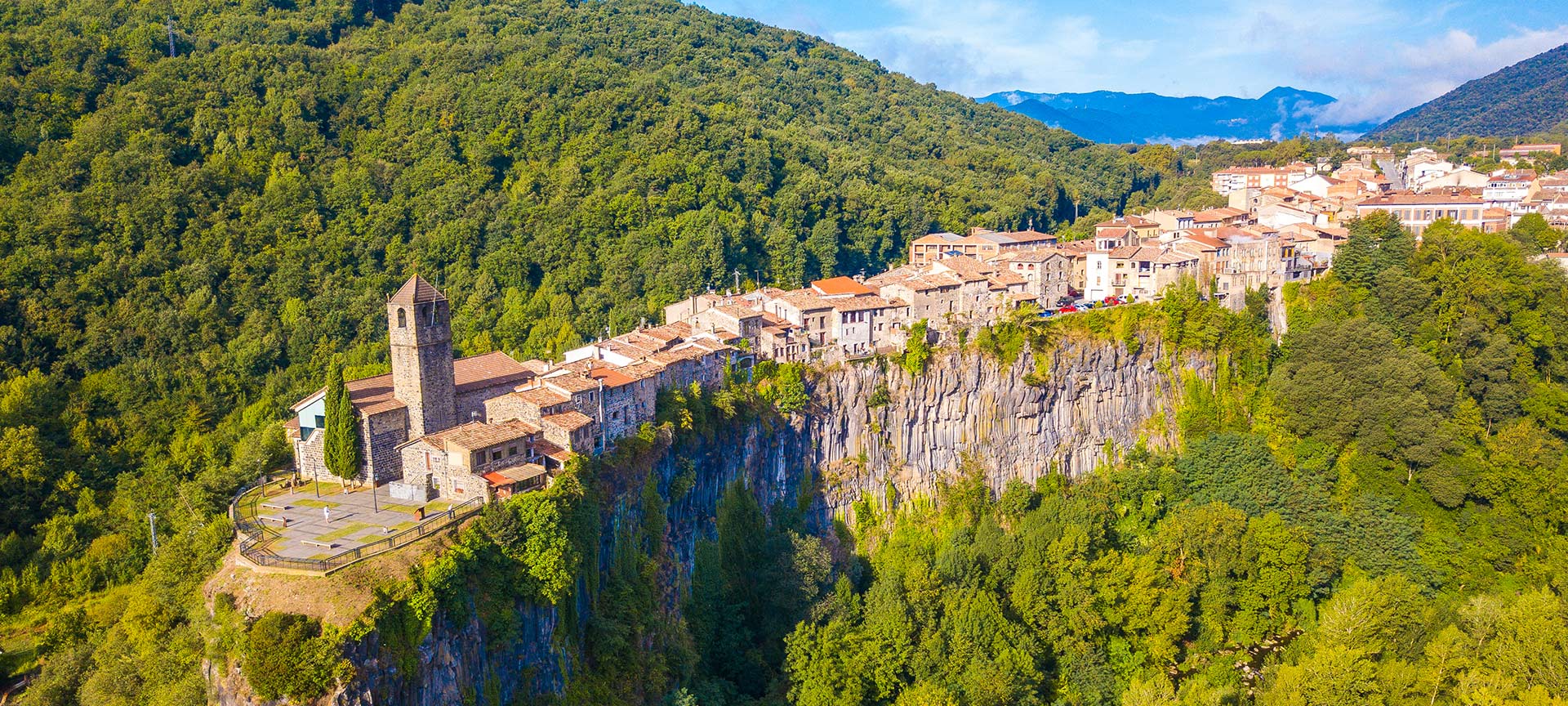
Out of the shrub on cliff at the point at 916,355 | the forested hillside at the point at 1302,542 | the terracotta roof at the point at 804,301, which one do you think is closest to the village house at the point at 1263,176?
the forested hillside at the point at 1302,542

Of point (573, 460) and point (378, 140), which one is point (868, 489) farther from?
point (378, 140)

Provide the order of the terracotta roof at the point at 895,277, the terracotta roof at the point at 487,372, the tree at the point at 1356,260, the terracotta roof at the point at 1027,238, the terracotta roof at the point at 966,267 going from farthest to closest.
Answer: the terracotta roof at the point at 1027,238, the tree at the point at 1356,260, the terracotta roof at the point at 895,277, the terracotta roof at the point at 966,267, the terracotta roof at the point at 487,372

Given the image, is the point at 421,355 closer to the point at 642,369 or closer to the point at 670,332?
the point at 642,369

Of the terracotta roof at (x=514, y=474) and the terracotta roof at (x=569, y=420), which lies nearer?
the terracotta roof at (x=514, y=474)

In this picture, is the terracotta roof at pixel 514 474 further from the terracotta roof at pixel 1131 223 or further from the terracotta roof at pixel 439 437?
the terracotta roof at pixel 1131 223

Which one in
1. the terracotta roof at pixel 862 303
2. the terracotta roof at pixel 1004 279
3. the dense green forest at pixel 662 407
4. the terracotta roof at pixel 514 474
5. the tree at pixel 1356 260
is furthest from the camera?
the tree at pixel 1356 260

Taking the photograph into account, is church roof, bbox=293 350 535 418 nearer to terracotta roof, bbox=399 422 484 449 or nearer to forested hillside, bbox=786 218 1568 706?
terracotta roof, bbox=399 422 484 449
